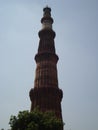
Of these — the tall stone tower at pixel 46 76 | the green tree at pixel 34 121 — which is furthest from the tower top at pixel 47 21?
the green tree at pixel 34 121

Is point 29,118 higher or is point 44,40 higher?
point 44,40

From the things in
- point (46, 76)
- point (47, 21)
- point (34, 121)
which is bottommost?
point (34, 121)

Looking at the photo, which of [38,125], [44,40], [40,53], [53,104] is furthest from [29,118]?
[44,40]

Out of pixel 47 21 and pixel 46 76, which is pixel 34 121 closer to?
pixel 46 76

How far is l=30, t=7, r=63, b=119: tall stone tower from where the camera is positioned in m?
42.7

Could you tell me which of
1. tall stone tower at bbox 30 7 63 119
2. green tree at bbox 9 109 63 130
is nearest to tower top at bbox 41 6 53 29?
tall stone tower at bbox 30 7 63 119

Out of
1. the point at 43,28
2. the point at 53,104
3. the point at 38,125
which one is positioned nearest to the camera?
the point at 38,125

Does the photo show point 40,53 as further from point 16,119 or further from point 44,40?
point 16,119

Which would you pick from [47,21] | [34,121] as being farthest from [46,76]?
[34,121]

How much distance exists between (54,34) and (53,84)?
10.3m

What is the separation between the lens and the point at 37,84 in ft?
145

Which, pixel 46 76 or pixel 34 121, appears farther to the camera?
pixel 46 76

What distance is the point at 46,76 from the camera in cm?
4500

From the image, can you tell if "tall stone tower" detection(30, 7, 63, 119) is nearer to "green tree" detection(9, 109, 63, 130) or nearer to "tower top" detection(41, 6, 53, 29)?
"tower top" detection(41, 6, 53, 29)
